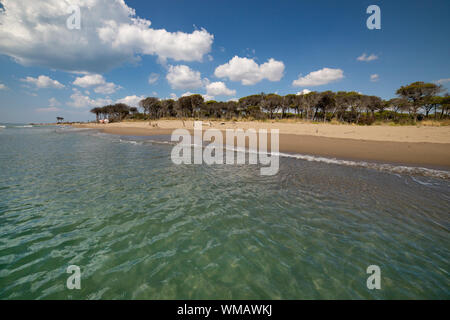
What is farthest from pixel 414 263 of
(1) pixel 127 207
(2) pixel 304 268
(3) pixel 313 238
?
(1) pixel 127 207

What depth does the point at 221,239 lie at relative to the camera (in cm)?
384

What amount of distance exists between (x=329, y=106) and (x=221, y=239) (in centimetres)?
6325

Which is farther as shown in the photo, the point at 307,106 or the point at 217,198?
the point at 307,106

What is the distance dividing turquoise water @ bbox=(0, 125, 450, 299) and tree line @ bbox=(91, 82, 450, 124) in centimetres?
3373

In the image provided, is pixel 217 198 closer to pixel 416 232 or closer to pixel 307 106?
pixel 416 232

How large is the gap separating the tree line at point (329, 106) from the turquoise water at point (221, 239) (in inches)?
1328

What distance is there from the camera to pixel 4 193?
5.95m

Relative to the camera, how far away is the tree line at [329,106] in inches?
1495

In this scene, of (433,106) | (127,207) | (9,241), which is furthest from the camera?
(433,106)

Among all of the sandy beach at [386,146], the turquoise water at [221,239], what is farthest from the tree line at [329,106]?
the turquoise water at [221,239]

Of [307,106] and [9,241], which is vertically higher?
[307,106]

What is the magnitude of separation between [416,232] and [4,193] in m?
12.1

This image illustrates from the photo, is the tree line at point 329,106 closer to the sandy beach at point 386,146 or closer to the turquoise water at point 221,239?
the sandy beach at point 386,146

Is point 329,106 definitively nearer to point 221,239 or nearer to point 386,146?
point 386,146
